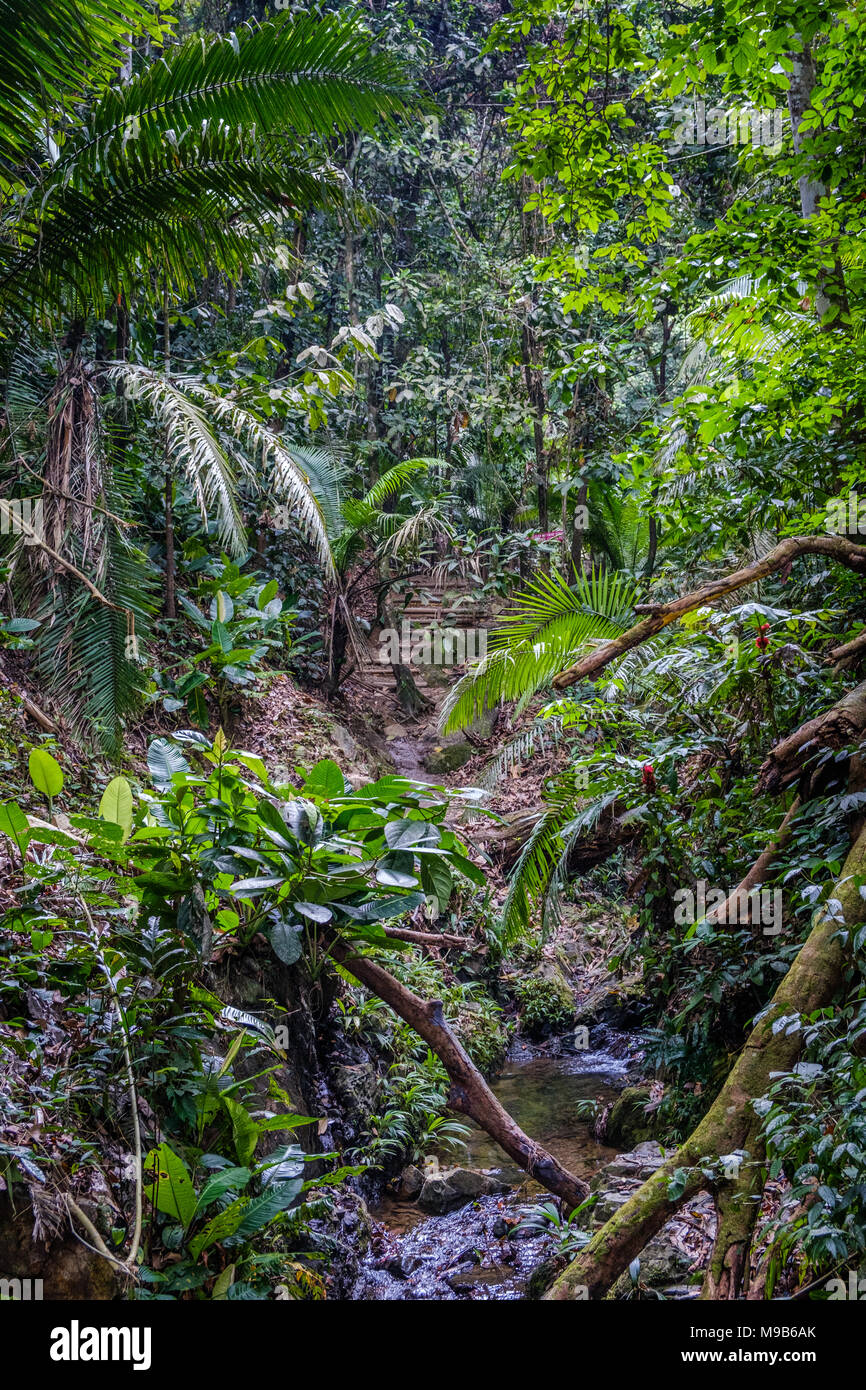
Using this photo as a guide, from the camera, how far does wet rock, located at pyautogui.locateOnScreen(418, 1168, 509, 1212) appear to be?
185 inches

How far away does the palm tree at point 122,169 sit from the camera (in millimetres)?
3582

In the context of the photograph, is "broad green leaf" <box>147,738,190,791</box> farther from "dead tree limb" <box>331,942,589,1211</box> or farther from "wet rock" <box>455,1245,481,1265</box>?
"wet rock" <box>455,1245,481,1265</box>

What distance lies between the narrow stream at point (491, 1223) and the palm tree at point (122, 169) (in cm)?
290

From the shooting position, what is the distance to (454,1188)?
475 centimetres

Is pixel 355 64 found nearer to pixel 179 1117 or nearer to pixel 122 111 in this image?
pixel 122 111

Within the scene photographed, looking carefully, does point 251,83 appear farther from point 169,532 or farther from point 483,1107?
point 483,1107

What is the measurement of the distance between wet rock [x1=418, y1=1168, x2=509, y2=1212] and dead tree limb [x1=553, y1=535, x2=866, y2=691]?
9.69ft

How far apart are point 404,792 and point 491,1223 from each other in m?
2.46

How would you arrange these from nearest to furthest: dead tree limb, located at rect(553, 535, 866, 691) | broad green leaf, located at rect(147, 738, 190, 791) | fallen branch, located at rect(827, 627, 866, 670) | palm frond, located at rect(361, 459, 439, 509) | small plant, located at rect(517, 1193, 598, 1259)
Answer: small plant, located at rect(517, 1193, 598, 1259)
dead tree limb, located at rect(553, 535, 866, 691)
broad green leaf, located at rect(147, 738, 190, 791)
fallen branch, located at rect(827, 627, 866, 670)
palm frond, located at rect(361, 459, 439, 509)

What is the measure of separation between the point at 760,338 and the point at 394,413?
6564 millimetres

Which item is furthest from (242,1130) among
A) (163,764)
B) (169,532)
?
(169,532)

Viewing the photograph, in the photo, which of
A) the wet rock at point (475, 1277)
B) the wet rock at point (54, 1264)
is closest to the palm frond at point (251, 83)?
the wet rock at point (54, 1264)

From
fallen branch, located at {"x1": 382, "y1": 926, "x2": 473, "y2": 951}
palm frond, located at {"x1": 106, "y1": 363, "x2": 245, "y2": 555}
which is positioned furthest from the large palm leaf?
fallen branch, located at {"x1": 382, "y1": 926, "x2": 473, "y2": 951}

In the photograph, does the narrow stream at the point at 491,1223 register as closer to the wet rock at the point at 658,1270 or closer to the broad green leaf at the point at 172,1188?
the wet rock at the point at 658,1270
